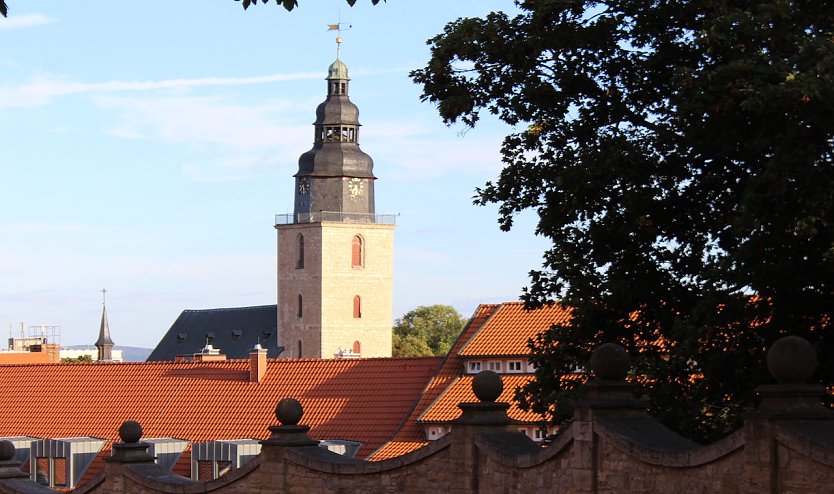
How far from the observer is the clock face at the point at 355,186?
134000 millimetres

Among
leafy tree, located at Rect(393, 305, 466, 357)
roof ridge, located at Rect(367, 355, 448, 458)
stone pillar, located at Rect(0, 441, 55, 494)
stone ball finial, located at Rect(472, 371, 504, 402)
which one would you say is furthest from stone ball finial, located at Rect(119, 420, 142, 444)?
leafy tree, located at Rect(393, 305, 466, 357)

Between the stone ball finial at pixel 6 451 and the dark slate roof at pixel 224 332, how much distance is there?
4504 inches

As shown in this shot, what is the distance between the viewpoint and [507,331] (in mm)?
59469

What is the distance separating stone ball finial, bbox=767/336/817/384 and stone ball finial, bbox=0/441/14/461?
11.6 meters

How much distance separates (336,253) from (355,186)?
19.3 ft

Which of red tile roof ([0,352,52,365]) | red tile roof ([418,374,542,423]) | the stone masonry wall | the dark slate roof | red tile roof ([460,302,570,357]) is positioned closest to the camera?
the stone masonry wall

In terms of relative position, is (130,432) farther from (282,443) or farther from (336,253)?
(336,253)

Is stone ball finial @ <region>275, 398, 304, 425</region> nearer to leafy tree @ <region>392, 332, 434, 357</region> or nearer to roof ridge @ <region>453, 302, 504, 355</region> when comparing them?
roof ridge @ <region>453, 302, 504, 355</region>

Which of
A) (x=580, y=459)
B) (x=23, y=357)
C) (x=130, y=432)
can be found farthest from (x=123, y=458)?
(x=23, y=357)

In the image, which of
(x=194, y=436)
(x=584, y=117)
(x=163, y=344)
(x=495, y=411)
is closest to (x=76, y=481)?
(x=194, y=436)

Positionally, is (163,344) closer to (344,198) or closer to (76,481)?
(344,198)

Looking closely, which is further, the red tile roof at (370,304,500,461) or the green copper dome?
the green copper dome

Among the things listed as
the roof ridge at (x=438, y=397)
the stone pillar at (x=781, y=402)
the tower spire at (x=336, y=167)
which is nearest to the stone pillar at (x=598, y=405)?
the stone pillar at (x=781, y=402)

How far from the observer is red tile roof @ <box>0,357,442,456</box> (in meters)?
59.6
